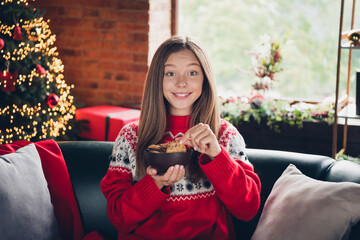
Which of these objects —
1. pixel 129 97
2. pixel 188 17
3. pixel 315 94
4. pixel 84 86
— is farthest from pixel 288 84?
pixel 84 86

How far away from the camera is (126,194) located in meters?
1.48

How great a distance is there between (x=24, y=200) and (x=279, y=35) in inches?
109

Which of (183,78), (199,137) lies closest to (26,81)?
(183,78)

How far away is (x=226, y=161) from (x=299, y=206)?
11.2 inches

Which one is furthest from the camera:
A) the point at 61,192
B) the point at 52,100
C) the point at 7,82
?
the point at 52,100

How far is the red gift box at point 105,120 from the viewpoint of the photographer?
10.6 ft

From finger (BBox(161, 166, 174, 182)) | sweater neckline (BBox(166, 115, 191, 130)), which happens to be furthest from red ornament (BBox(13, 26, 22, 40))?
finger (BBox(161, 166, 174, 182))

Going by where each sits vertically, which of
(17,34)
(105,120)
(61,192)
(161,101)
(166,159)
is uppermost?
(17,34)

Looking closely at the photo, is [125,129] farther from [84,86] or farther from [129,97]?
[84,86]

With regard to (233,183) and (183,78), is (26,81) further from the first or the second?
(233,183)

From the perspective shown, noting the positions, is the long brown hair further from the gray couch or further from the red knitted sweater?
the gray couch

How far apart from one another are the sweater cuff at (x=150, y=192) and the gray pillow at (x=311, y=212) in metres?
0.37

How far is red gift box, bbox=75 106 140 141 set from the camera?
10.6 feet

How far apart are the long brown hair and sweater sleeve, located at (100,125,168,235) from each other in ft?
0.20
